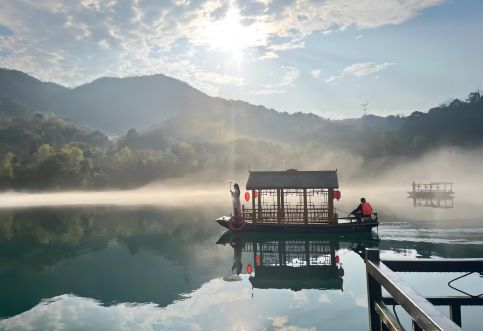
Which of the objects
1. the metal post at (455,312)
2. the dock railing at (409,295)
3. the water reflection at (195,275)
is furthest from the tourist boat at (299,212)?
the dock railing at (409,295)

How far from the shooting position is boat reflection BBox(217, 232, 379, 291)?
21.0 metres

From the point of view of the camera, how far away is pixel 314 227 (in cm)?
3275

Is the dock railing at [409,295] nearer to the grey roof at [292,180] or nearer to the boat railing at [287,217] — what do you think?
the grey roof at [292,180]

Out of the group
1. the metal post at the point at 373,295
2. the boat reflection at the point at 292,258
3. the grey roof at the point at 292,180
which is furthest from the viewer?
the grey roof at the point at 292,180

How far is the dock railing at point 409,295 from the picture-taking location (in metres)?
4.45

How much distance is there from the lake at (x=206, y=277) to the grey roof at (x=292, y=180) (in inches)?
179

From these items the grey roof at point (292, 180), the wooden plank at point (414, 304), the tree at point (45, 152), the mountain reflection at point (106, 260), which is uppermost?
the tree at point (45, 152)

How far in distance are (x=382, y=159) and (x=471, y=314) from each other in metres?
137

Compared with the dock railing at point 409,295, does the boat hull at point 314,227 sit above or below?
below

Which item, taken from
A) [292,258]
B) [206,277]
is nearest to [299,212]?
[292,258]

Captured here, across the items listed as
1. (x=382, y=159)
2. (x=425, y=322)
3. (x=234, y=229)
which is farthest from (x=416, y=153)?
(x=425, y=322)

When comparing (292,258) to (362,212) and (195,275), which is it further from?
(362,212)

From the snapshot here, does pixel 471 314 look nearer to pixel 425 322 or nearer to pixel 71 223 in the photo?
pixel 425 322

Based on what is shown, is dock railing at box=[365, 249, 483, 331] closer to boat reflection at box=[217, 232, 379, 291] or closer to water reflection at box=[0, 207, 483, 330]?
water reflection at box=[0, 207, 483, 330]
